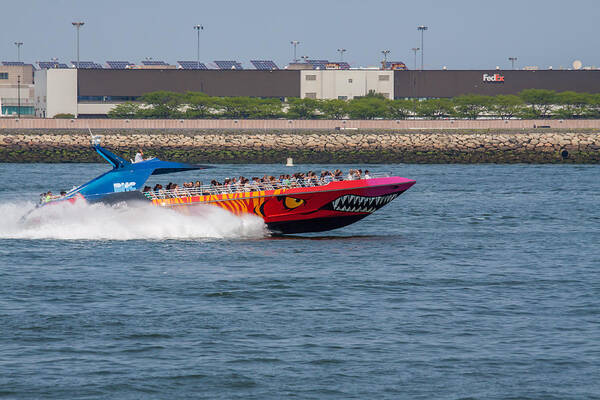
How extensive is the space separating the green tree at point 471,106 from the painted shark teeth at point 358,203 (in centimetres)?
9284

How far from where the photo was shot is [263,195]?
1265 inches

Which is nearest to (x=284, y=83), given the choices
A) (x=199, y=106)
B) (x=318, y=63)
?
(x=318, y=63)

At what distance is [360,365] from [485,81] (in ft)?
408

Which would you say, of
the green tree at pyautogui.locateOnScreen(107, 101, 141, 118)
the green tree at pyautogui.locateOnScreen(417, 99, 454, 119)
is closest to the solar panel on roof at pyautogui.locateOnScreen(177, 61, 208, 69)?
the green tree at pyautogui.locateOnScreen(107, 101, 141, 118)

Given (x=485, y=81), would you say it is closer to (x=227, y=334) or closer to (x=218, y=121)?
(x=218, y=121)

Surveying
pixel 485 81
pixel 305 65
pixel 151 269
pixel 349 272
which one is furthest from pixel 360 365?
pixel 305 65

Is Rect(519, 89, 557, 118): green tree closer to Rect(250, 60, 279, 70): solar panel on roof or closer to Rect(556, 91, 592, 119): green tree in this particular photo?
Rect(556, 91, 592, 119): green tree

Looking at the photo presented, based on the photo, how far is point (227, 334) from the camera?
1972 cm

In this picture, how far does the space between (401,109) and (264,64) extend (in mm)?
26920

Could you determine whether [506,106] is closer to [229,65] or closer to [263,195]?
[229,65]

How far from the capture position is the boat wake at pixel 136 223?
32625 millimetres

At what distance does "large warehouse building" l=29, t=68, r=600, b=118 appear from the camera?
132m

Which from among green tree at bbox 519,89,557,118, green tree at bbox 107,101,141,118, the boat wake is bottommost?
the boat wake

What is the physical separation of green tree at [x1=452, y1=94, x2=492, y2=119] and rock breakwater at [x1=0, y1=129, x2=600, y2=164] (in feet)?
73.3
